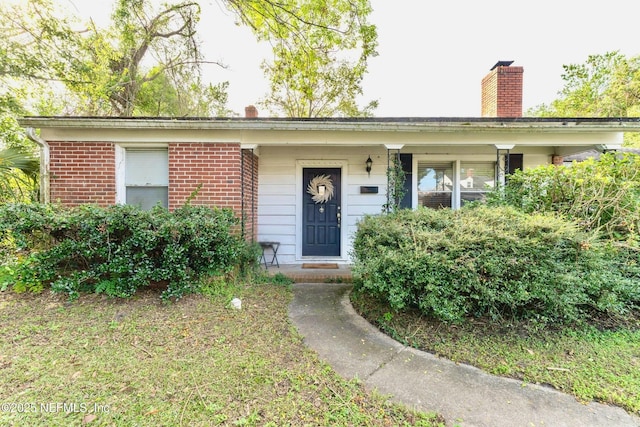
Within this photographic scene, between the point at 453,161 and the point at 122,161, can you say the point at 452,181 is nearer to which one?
the point at 453,161

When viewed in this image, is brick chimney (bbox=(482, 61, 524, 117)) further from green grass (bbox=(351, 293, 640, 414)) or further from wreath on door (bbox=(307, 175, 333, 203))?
green grass (bbox=(351, 293, 640, 414))

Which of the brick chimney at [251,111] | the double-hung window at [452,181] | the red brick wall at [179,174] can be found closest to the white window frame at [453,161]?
the double-hung window at [452,181]

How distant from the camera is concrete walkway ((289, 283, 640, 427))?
6.04ft

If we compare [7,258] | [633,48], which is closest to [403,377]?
[7,258]

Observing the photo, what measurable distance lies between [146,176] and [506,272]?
5.71 m

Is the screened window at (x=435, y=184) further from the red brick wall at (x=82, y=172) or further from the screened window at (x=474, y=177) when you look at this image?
the red brick wall at (x=82, y=172)

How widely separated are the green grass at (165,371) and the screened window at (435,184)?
4.28 m

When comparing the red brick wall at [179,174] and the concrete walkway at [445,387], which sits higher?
the red brick wall at [179,174]

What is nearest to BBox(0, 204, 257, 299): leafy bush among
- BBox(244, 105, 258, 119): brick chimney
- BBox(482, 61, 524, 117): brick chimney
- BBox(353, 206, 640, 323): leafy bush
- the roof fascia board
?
the roof fascia board

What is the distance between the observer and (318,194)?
6.22 m

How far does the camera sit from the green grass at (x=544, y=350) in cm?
214

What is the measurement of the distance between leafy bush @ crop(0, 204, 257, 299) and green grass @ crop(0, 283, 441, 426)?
11.5 inches

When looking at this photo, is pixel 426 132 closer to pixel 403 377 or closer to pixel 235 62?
pixel 403 377

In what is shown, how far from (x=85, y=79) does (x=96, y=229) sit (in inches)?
351
